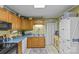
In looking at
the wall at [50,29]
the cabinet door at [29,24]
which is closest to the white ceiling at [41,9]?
the cabinet door at [29,24]

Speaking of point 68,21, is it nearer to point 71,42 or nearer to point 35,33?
point 71,42

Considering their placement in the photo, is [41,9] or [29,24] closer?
[41,9]

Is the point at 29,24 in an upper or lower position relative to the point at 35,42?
upper

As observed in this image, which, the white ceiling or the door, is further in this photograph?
the door

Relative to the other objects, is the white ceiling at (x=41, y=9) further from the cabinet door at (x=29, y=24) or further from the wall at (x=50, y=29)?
the wall at (x=50, y=29)

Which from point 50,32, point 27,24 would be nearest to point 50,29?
point 50,32

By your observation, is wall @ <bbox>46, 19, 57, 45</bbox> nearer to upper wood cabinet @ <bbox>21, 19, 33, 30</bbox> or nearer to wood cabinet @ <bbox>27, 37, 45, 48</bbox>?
upper wood cabinet @ <bbox>21, 19, 33, 30</bbox>

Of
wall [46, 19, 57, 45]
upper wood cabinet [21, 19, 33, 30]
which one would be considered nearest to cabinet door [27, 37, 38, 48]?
upper wood cabinet [21, 19, 33, 30]

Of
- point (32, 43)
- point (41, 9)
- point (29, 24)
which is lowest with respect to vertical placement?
point (32, 43)

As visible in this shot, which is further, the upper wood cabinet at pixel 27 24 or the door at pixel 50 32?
the door at pixel 50 32

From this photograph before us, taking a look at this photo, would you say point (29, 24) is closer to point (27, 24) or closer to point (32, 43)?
point (27, 24)

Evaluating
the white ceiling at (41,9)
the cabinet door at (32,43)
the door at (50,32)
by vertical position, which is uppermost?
the white ceiling at (41,9)
